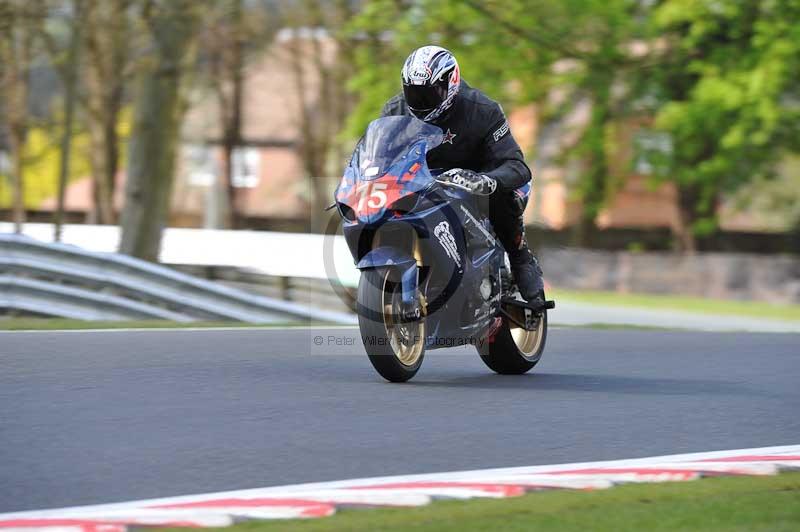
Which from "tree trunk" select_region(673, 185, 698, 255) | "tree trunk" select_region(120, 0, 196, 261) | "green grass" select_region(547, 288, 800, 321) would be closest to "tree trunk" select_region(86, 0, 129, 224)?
"tree trunk" select_region(120, 0, 196, 261)

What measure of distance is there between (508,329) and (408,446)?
285 centimetres

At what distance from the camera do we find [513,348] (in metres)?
8.76

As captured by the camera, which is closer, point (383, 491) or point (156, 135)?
point (383, 491)

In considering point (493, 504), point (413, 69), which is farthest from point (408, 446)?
point (413, 69)

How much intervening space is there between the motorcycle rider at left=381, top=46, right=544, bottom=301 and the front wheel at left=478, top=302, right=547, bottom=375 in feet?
0.90

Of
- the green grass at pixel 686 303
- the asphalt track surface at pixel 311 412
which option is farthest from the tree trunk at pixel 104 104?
the asphalt track surface at pixel 311 412

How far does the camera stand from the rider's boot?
8.65 meters

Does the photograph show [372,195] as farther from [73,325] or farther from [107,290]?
[107,290]

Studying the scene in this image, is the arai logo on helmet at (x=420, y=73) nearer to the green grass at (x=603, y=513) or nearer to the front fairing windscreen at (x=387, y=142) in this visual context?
the front fairing windscreen at (x=387, y=142)

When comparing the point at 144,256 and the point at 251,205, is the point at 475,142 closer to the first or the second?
the point at 144,256

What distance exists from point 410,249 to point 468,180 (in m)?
0.49

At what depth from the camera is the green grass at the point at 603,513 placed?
14.9 ft

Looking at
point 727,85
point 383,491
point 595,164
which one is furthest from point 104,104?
point 383,491

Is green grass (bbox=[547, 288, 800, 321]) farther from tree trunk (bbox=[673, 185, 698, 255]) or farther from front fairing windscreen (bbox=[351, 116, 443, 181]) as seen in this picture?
front fairing windscreen (bbox=[351, 116, 443, 181])
